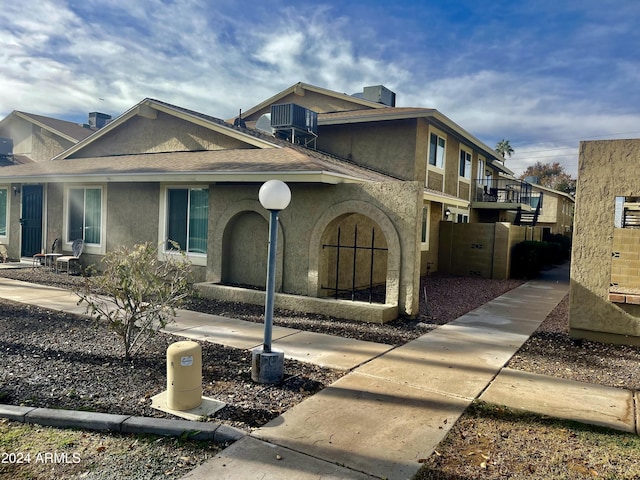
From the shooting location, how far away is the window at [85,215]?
45.9 ft

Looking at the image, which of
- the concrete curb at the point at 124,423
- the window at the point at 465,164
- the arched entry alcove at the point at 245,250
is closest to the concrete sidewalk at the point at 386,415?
the concrete curb at the point at 124,423

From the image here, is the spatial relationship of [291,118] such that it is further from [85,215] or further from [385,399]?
[385,399]

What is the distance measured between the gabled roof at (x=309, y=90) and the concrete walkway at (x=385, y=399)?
11.8m

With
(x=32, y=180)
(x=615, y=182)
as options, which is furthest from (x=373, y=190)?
(x=32, y=180)

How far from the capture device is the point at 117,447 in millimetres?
3889

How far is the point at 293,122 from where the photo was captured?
51.0 feet

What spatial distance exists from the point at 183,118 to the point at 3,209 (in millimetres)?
8118

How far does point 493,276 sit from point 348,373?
41.9 feet

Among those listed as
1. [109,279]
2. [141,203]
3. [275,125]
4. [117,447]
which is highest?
[275,125]

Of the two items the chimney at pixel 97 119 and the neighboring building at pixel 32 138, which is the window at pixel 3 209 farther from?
the chimney at pixel 97 119

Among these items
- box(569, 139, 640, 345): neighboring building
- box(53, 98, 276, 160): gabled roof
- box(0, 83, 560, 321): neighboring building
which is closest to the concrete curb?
→ box(0, 83, 560, 321): neighboring building

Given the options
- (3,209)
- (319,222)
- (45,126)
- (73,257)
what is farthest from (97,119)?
(319,222)

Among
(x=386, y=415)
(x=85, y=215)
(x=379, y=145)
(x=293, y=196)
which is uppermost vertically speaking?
(x=379, y=145)

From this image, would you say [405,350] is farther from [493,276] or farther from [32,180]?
[32,180]
